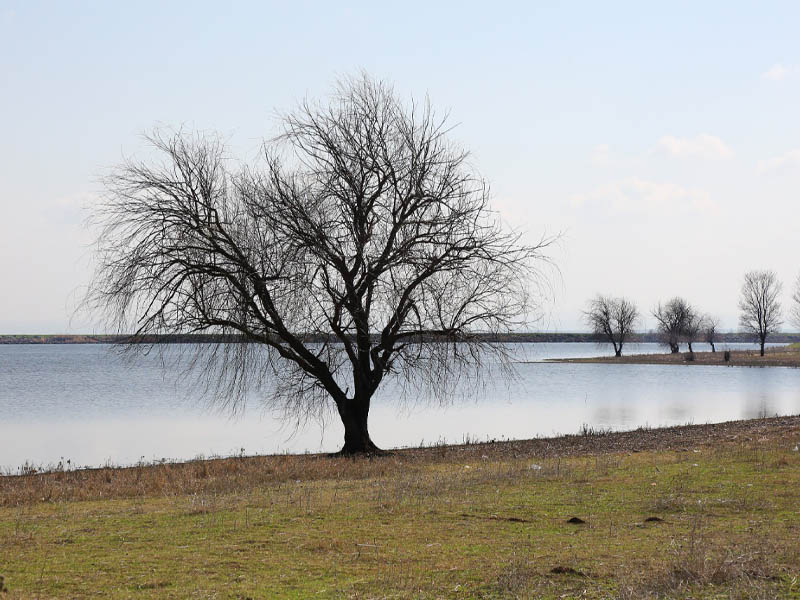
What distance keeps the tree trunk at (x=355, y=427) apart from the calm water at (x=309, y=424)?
4715 millimetres

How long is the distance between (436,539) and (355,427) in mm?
12793

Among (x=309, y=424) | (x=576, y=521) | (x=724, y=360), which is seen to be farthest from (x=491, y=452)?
(x=724, y=360)

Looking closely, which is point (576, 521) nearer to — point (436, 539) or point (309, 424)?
point (436, 539)

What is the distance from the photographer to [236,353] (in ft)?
68.7

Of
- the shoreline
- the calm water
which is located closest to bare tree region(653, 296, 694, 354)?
the calm water

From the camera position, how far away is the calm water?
29.0 meters

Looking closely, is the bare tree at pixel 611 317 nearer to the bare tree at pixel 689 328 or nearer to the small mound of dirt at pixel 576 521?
the bare tree at pixel 689 328

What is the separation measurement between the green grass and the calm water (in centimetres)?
693

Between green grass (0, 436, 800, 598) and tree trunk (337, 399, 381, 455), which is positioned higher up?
tree trunk (337, 399, 381, 455)

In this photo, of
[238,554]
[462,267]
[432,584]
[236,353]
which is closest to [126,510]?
[238,554]

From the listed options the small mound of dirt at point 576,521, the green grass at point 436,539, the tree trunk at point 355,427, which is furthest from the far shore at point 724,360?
the small mound of dirt at point 576,521

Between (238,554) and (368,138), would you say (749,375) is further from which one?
(238,554)

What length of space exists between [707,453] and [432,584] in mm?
12554

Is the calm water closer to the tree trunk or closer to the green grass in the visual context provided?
the tree trunk
